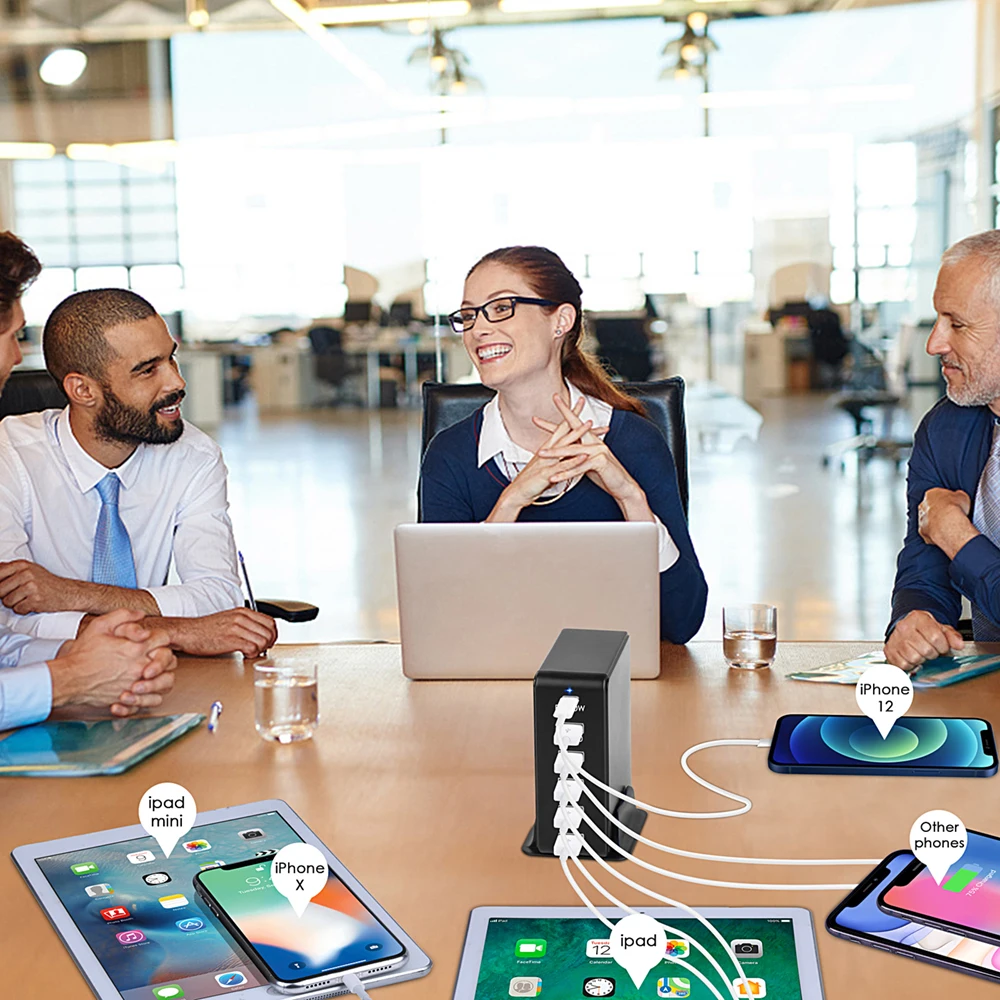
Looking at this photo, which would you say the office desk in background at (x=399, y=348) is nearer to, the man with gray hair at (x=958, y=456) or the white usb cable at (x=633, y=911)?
the man with gray hair at (x=958, y=456)

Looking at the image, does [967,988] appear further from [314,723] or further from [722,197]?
[722,197]

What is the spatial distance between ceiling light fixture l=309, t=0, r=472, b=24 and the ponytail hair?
269 cm

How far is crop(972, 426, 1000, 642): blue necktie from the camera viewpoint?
2.40m

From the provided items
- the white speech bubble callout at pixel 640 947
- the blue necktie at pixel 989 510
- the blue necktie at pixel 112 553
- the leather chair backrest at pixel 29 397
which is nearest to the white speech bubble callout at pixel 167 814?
the white speech bubble callout at pixel 640 947

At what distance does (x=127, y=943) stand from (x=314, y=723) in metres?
0.60

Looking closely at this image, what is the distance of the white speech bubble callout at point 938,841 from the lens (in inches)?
48.7

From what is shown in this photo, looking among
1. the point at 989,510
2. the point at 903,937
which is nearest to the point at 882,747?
the point at 903,937

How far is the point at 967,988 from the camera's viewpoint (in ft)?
3.47

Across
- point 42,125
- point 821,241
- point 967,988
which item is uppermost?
point 42,125

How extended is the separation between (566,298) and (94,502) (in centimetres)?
106

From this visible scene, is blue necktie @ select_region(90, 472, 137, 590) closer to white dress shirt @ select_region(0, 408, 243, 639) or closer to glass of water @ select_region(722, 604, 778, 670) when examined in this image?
white dress shirt @ select_region(0, 408, 243, 639)

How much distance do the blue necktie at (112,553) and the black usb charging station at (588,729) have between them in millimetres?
1410

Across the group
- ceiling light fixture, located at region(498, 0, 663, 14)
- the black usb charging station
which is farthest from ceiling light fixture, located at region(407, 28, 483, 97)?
the black usb charging station

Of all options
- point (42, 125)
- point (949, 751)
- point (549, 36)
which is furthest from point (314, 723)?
point (42, 125)
